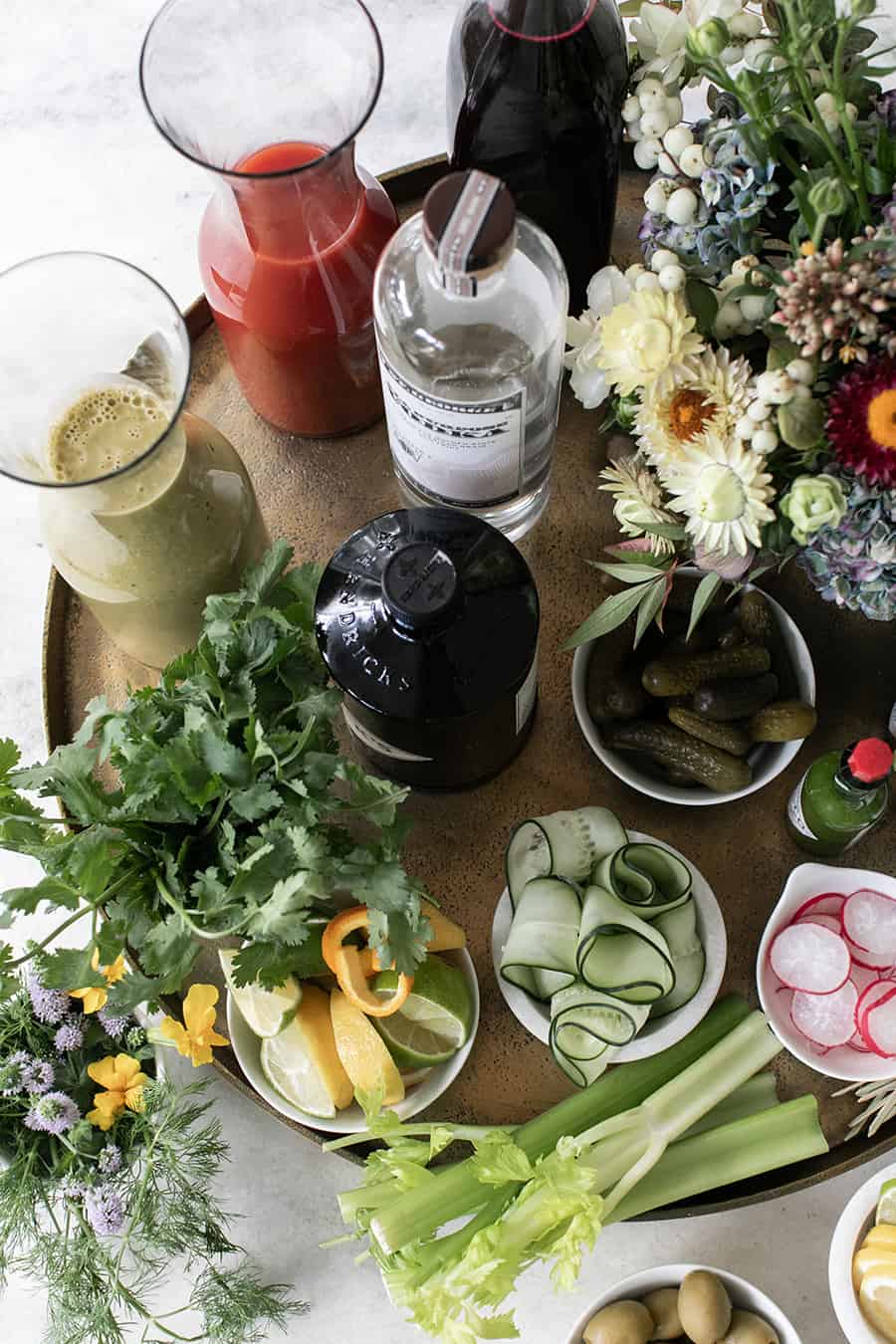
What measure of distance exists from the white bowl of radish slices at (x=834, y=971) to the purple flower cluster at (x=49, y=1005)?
1.93 ft

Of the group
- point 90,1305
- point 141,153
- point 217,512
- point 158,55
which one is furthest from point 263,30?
point 90,1305

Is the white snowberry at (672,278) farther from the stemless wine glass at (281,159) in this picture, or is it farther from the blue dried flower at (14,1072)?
the blue dried flower at (14,1072)

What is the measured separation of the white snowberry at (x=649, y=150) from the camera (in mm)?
771

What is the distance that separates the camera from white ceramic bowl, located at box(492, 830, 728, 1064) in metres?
0.86

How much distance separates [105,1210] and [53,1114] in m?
0.09

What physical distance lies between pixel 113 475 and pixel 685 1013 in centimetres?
52

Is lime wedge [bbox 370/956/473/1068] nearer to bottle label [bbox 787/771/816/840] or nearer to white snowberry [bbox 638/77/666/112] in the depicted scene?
bottle label [bbox 787/771/816/840]

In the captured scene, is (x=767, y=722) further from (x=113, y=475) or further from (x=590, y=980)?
(x=113, y=475)

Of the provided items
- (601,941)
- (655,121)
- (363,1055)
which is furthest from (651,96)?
(363,1055)

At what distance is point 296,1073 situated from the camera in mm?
867

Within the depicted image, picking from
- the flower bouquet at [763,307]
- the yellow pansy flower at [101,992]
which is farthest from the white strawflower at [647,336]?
the yellow pansy flower at [101,992]

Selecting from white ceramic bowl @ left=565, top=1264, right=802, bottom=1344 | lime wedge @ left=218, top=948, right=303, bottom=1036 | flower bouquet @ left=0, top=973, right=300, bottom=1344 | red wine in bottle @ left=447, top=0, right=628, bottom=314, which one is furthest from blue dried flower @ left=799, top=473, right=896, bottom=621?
flower bouquet @ left=0, top=973, right=300, bottom=1344

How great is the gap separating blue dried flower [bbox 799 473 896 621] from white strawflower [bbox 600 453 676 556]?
0.30 feet

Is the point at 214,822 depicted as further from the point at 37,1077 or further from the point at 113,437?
the point at 37,1077
